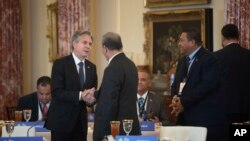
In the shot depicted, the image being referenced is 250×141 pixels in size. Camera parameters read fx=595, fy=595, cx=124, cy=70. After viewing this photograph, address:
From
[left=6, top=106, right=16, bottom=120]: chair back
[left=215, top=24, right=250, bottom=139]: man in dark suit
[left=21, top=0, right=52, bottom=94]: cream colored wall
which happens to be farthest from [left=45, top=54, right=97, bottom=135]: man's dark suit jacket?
[left=21, top=0, right=52, bottom=94]: cream colored wall

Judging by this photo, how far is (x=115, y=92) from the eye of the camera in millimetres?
5332

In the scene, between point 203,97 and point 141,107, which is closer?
point 203,97

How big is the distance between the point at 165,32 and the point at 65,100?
15.8 feet

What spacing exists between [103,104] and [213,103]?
138cm

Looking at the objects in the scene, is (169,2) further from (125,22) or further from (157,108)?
(157,108)

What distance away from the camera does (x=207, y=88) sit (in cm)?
609

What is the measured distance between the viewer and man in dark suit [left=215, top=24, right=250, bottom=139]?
6.97 m

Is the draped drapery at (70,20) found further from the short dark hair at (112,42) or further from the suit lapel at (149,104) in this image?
the short dark hair at (112,42)

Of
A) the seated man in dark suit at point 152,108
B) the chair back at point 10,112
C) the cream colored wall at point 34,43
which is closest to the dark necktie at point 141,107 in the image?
the seated man in dark suit at point 152,108

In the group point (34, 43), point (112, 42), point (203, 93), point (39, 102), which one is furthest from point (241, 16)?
point (34, 43)

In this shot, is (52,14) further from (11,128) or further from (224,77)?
(11,128)

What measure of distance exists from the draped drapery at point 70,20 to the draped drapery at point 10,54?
117cm

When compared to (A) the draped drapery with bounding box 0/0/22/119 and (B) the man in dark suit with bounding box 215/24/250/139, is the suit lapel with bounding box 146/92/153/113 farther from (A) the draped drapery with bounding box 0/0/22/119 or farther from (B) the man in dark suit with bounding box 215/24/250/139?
(A) the draped drapery with bounding box 0/0/22/119

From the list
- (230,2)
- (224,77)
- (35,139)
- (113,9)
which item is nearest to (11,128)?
(35,139)
